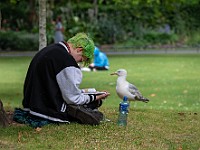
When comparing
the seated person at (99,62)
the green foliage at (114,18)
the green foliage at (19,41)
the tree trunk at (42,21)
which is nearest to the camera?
the tree trunk at (42,21)

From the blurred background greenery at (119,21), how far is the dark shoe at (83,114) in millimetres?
23001

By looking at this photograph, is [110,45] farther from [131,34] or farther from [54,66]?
[54,66]

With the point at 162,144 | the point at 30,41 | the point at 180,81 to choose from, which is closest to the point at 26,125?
the point at 162,144

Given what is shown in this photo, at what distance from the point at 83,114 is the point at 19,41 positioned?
70.7ft

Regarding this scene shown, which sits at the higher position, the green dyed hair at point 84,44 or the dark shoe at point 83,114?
the green dyed hair at point 84,44

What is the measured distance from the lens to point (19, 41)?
93.4 feet

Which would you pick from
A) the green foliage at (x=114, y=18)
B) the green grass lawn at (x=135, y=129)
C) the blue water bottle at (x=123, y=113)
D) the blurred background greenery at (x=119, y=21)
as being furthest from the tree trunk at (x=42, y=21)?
the green foliage at (x=114, y=18)

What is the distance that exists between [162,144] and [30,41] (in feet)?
73.0

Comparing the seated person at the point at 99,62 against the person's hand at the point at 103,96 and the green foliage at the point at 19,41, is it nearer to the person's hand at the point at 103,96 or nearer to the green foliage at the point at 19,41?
the green foliage at the point at 19,41

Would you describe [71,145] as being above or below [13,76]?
above

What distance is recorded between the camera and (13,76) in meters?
18.1

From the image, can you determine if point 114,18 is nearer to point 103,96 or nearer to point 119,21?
point 119,21

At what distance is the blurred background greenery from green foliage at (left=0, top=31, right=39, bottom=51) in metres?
1.67

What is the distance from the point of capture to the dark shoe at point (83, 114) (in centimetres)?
730
